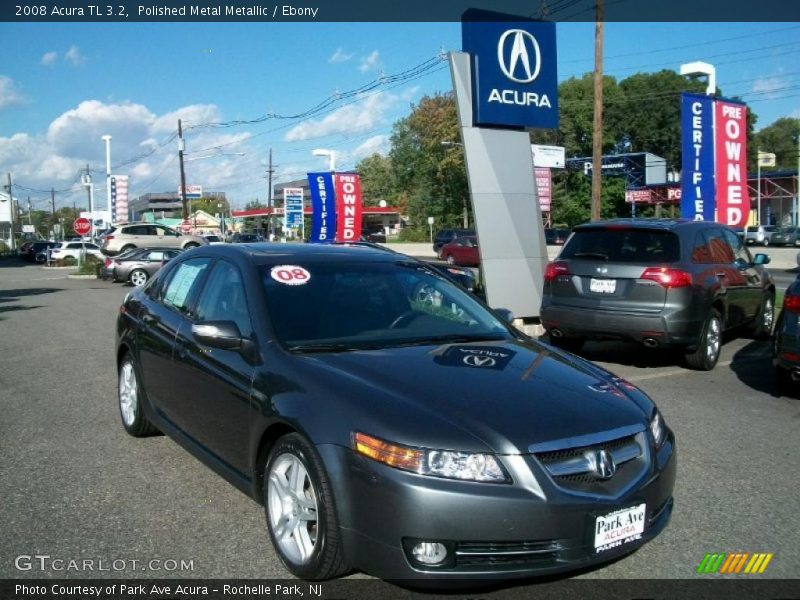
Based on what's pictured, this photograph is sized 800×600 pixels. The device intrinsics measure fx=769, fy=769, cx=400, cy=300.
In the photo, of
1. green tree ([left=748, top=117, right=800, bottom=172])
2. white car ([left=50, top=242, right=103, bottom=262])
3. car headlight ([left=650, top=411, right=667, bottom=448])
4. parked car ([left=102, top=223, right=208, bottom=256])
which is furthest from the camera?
green tree ([left=748, top=117, right=800, bottom=172])

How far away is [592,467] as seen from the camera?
10.4 ft

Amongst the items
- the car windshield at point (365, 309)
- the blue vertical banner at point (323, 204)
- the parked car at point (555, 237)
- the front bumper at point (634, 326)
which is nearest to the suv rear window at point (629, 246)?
the front bumper at point (634, 326)

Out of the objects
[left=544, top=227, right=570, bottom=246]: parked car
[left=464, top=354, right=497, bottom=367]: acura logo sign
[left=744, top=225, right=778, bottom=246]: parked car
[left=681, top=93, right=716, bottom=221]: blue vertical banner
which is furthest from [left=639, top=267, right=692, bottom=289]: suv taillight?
[left=744, top=225, right=778, bottom=246]: parked car

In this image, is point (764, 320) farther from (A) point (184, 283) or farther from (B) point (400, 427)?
(B) point (400, 427)

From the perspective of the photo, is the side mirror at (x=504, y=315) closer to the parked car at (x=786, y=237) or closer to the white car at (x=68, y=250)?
the white car at (x=68, y=250)

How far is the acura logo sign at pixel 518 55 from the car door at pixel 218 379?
875 cm

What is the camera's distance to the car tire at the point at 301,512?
10.7 ft

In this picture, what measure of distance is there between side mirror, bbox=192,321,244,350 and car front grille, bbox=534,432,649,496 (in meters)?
1.73

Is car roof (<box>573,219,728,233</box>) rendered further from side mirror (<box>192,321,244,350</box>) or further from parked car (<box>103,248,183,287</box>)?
parked car (<box>103,248,183,287</box>)

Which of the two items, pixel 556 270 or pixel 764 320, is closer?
pixel 556 270

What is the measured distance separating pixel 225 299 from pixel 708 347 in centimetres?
637

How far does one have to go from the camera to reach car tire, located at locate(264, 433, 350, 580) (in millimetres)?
3256

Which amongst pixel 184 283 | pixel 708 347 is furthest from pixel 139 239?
pixel 184 283

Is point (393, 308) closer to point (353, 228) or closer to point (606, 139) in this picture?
point (353, 228)
